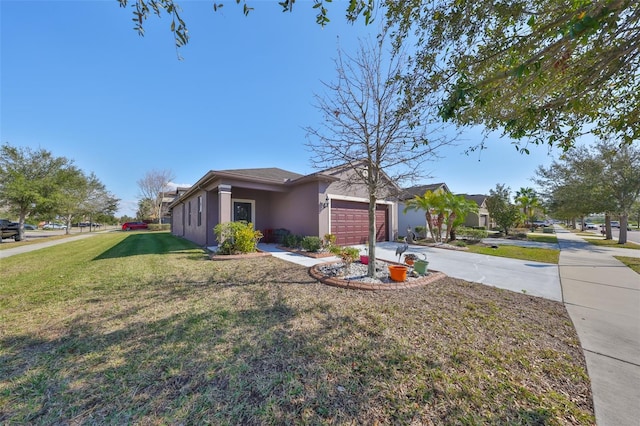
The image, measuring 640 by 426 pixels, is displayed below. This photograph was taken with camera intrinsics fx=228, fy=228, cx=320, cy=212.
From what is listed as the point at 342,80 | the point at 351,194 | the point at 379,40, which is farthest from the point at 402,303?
the point at 351,194

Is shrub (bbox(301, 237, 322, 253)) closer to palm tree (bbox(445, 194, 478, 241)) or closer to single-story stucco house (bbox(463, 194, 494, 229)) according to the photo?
palm tree (bbox(445, 194, 478, 241))

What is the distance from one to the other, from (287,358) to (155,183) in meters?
44.6

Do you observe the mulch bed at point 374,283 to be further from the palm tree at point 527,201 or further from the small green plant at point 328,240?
the palm tree at point 527,201

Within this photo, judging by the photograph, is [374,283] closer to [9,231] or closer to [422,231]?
[422,231]

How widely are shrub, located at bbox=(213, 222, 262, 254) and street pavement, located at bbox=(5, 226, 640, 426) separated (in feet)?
3.83

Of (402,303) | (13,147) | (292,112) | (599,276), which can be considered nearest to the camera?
(402,303)

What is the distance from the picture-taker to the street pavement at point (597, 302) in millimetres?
2272

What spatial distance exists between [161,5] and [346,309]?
5.01 metres

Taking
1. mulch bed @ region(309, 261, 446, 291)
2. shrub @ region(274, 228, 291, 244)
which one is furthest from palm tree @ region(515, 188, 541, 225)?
mulch bed @ region(309, 261, 446, 291)

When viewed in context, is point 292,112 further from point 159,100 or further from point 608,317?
point 608,317

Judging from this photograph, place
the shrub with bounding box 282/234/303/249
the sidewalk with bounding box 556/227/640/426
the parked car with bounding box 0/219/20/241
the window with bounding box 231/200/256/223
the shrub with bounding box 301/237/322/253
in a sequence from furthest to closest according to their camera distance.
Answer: the parked car with bounding box 0/219/20/241
the window with bounding box 231/200/256/223
the shrub with bounding box 282/234/303/249
the shrub with bounding box 301/237/322/253
the sidewalk with bounding box 556/227/640/426

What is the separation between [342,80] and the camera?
5.80 m

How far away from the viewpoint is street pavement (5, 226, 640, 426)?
227 cm


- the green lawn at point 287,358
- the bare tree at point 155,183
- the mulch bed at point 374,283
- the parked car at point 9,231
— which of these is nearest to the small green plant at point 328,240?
the mulch bed at point 374,283
